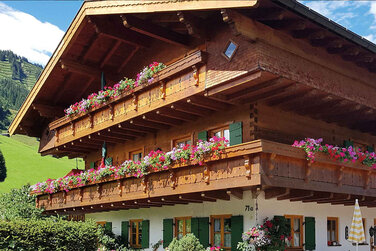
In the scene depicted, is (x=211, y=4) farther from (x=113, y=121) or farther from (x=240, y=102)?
(x=113, y=121)

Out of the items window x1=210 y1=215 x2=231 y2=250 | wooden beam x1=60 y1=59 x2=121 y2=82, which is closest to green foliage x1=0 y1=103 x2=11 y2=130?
wooden beam x1=60 y1=59 x2=121 y2=82

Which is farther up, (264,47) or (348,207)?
(264,47)

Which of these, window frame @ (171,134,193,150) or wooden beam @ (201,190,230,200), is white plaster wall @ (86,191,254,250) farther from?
window frame @ (171,134,193,150)

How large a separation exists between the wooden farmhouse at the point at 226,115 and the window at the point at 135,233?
0.05m

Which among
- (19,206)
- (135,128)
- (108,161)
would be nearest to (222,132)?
(135,128)

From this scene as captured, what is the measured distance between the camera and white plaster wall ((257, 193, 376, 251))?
44.8ft

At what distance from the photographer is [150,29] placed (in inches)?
586

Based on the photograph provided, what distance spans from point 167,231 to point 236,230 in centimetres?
368

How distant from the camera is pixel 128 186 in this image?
52.1 ft

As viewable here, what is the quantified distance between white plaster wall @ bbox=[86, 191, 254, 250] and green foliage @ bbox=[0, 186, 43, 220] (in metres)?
2.87

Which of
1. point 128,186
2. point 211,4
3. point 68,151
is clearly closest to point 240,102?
point 211,4

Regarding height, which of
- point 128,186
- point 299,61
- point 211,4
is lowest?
point 128,186

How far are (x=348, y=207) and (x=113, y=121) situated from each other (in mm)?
9152

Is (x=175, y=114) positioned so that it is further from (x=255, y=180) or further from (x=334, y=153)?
(x=334, y=153)
